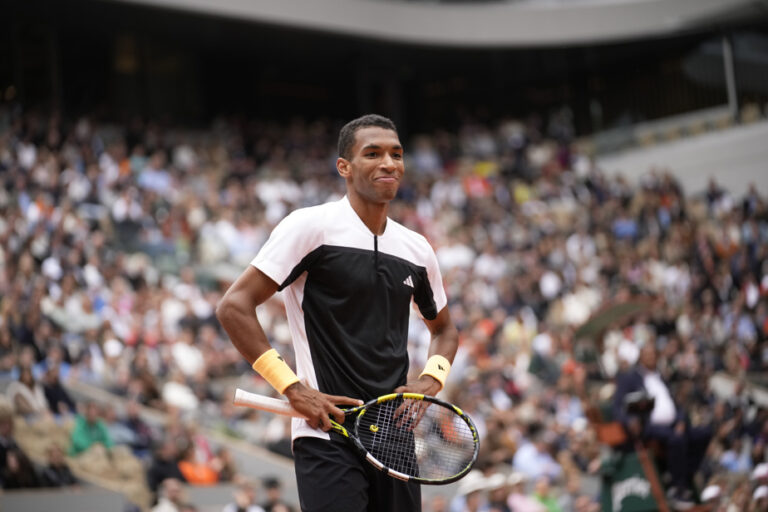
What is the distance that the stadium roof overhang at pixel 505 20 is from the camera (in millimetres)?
25516

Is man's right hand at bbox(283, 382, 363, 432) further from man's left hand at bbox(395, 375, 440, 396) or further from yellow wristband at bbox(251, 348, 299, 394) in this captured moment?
man's left hand at bbox(395, 375, 440, 396)

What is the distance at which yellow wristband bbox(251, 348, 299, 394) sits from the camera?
155 inches

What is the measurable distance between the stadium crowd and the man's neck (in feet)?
17.2

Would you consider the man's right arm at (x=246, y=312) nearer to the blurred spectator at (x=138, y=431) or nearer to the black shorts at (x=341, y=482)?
the black shorts at (x=341, y=482)

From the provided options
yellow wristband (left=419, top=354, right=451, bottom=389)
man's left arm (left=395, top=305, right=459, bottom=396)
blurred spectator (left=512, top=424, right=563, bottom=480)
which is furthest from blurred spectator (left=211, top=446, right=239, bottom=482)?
yellow wristband (left=419, top=354, right=451, bottom=389)

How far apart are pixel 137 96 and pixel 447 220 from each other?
9.51m

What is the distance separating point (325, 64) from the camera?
96.8 feet

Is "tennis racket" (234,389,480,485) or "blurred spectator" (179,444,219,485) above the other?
"tennis racket" (234,389,480,485)

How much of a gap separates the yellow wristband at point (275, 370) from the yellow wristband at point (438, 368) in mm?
659

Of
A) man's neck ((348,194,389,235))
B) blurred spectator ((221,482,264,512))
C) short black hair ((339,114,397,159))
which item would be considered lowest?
blurred spectator ((221,482,264,512))

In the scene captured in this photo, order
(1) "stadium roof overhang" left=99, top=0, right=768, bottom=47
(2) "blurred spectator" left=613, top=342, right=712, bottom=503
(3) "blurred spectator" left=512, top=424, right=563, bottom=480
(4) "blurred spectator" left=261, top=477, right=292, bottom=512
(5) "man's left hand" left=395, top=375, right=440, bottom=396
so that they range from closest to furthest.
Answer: (5) "man's left hand" left=395, top=375, right=440, bottom=396 → (2) "blurred spectator" left=613, top=342, right=712, bottom=503 → (4) "blurred spectator" left=261, top=477, right=292, bottom=512 → (3) "blurred spectator" left=512, top=424, right=563, bottom=480 → (1) "stadium roof overhang" left=99, top=0, right=768, bottom=47

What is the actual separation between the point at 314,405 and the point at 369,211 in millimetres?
866

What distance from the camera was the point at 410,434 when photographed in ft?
13.5

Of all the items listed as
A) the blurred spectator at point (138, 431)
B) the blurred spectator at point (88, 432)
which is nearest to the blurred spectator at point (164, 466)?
the blurred spectator at point (138, 431)
